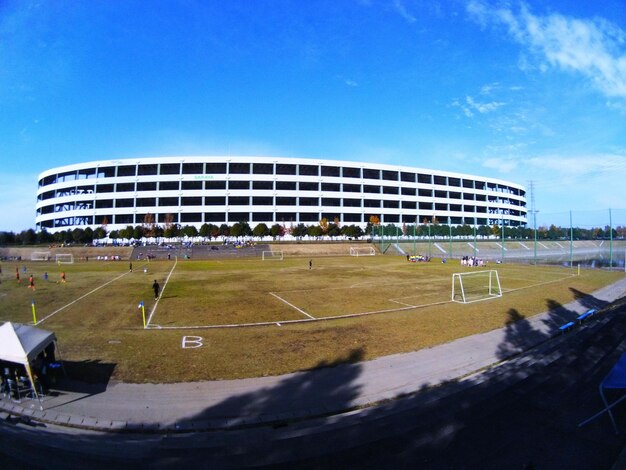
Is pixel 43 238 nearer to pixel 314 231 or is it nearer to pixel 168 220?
pixel 168 220

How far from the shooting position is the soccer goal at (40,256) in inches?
2928

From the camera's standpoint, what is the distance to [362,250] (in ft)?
277

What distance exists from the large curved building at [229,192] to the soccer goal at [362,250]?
17.3 m

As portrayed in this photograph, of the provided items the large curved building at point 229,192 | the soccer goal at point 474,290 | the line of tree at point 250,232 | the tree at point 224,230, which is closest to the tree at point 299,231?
the line of tree at point 250,232

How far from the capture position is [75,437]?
736 cm

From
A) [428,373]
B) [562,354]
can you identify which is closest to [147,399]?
[428,373]

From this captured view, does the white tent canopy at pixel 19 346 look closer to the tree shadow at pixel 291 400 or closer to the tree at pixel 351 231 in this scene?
the tree shadow at pixel 291 400

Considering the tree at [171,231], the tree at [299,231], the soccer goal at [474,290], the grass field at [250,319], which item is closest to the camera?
the grass field at [250,319]

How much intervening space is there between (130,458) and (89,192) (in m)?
107

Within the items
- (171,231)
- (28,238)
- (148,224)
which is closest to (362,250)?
(171,231)

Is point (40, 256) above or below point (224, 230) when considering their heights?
below

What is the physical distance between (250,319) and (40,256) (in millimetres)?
77745

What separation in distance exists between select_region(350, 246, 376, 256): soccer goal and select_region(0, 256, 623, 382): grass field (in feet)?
159

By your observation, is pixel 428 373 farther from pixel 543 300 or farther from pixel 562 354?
pixel 543 300
